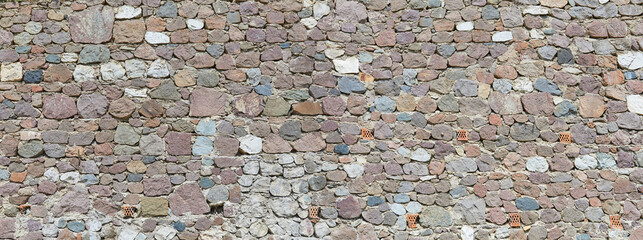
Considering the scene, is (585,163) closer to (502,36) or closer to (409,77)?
(502,36)

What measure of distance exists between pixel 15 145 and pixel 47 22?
43.0 inches

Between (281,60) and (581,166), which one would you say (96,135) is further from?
(581,166)

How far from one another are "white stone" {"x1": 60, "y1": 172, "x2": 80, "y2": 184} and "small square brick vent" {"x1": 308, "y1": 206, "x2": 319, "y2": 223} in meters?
1.96

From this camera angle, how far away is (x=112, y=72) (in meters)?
5.32

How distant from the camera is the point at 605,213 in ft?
18.0

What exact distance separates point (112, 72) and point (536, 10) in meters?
3.84

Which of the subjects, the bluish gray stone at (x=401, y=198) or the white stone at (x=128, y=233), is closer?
the white stone at (x=128, y=233)

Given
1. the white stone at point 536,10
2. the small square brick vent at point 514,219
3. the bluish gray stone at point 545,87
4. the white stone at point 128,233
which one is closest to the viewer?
the white stone at point 128,233

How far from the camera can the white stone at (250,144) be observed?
5.29 metres

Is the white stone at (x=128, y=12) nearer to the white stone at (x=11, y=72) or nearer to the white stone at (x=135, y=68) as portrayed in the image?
the white stone at (x=135, y=68)

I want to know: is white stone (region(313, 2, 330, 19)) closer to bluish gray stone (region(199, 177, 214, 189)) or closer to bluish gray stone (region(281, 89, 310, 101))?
bluish gray stone (region(281, 89, 310, 101))

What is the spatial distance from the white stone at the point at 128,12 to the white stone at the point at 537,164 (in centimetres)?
367

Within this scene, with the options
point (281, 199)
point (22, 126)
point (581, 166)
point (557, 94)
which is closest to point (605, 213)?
point (581, 166)

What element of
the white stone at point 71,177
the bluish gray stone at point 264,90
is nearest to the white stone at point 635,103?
the bluish gray stone at point 264,90
